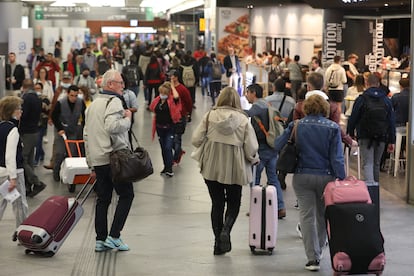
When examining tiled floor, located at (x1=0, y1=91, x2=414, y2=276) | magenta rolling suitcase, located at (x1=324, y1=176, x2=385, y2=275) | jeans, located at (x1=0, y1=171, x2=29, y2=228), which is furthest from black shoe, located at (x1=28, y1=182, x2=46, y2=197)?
magenta rolling suitcase, located at (x1=324, y1=176, x2=385, y2=275)

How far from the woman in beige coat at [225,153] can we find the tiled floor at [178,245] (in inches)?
20.4

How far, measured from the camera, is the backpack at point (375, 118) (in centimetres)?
1164

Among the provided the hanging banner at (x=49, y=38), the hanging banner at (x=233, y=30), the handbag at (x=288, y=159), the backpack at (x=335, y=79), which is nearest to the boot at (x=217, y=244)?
the handbag at (x=288, y=159)

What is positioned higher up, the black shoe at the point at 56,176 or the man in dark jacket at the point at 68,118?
the man in dark jacket at the point at 68,118

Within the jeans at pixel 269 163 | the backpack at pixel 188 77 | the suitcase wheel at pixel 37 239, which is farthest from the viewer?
the backpack at pixel 188 77

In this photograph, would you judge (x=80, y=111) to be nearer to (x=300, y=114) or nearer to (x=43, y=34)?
(x=300, y=114)

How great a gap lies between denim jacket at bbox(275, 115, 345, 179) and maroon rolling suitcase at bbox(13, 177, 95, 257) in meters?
2.35

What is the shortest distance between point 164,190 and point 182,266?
15.8 feet

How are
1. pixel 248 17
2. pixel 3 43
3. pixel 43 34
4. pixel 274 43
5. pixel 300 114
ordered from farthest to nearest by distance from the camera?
pixel 43 34 → pixel 248 17 → pixel 274 43 → pixel 3 43 → pixel 300 114

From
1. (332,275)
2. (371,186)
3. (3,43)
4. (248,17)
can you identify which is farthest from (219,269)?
(248,17)

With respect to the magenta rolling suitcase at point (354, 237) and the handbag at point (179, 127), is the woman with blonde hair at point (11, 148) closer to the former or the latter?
the magenta rolling suitcase at point (354, 237)

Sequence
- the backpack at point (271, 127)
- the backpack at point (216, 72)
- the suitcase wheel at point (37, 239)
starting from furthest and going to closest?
the backpack at point (216, 72), the backpack at point (271, 127), the suitcase wheel at point (37, 239)

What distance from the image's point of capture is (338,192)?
25.2ft

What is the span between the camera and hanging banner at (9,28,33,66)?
99.6ft
